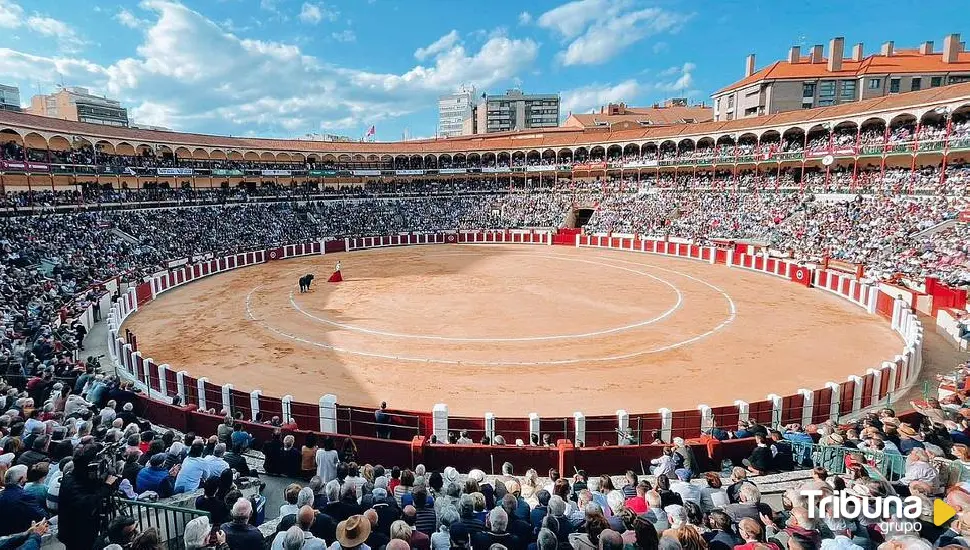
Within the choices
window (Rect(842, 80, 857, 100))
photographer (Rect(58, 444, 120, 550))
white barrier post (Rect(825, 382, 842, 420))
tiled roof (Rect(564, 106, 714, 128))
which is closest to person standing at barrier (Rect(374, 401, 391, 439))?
photographer (Rect(58, 444, 120, 550))

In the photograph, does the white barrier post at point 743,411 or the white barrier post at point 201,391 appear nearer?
the white barrier post at point 743,411

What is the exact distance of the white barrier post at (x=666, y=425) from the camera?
9188 millimetres

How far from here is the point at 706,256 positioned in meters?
34.7

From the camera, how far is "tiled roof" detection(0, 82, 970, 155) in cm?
3359

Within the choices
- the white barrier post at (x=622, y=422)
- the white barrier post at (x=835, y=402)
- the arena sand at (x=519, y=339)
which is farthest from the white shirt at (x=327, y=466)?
the white barrier post at (x=835, y=402)

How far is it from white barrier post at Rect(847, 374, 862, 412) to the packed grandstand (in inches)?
24.6

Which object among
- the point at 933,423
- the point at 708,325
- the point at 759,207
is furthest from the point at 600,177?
the point at 933,423

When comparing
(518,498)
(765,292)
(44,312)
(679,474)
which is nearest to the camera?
(518,498)

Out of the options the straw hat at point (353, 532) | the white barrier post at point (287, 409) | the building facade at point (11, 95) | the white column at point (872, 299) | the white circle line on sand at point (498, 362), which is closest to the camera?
the straw hat at point (353, 532)

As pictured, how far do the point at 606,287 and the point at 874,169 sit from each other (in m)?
26.0

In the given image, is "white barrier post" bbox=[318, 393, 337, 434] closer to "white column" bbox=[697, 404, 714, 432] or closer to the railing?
the railing

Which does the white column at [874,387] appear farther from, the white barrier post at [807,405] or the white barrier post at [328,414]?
the white barrier post at [328,414]

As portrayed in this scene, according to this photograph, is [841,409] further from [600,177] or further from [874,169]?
[600,177]

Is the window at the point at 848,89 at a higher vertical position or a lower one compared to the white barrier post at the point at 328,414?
higher
